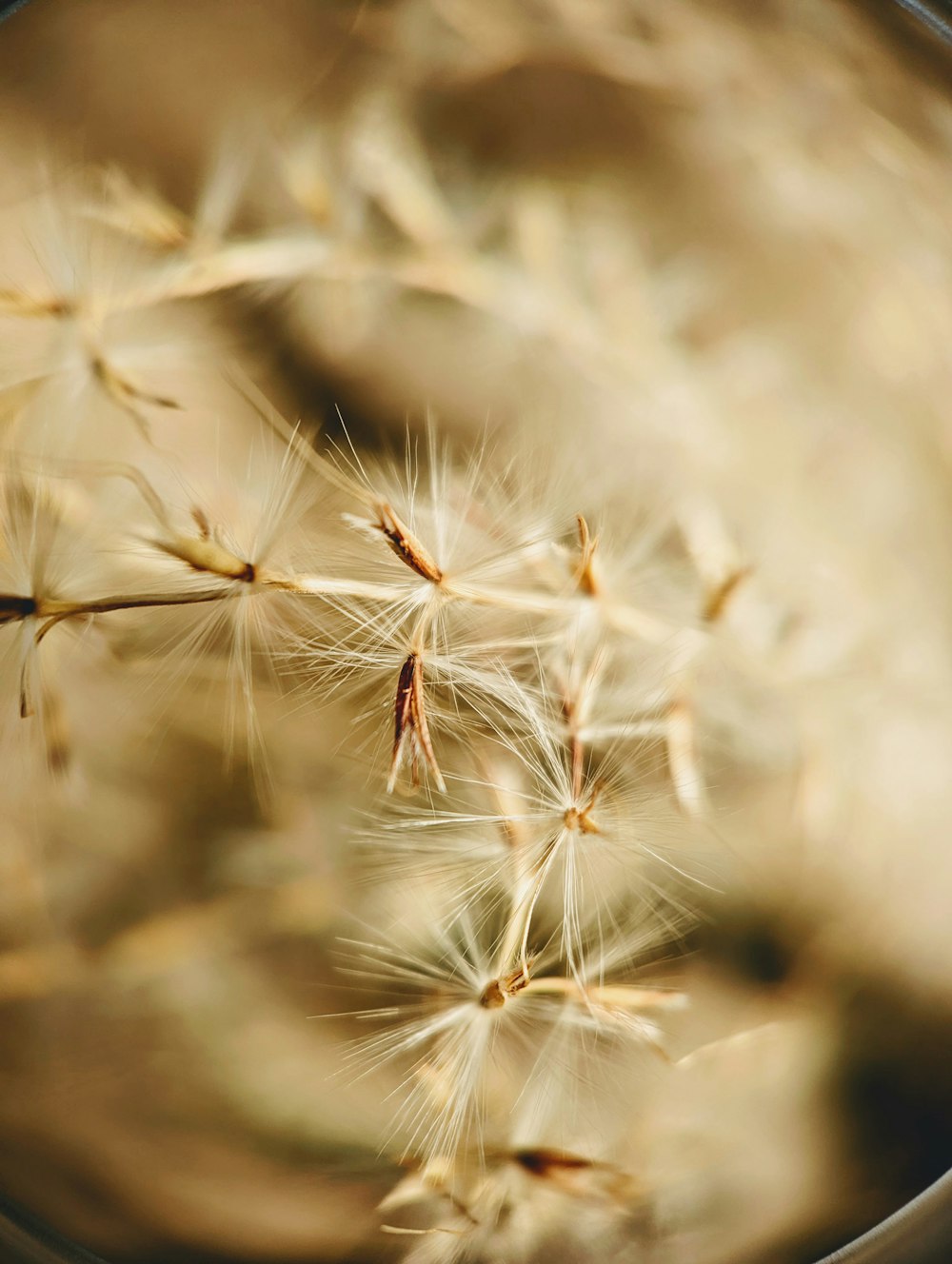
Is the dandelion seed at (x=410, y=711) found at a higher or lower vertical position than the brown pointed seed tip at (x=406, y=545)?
lower

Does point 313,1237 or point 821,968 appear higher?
Result: point 821,968

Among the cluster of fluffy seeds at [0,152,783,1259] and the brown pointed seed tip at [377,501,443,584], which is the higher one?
the brown pointed seed tip at [377,501,443,584]

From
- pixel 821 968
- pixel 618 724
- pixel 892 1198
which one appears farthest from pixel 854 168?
pixel 892 1198

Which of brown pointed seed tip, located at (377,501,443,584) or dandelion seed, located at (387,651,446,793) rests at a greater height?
brown pointed seed tip, located at (377,501,443,584)

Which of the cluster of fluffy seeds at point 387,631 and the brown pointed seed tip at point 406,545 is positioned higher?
the brown pointed seed tip at point 406,545

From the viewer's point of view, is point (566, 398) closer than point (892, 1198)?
Yes

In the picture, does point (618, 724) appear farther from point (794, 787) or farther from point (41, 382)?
point (41, 382)

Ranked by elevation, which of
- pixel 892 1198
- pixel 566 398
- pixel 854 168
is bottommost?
pixel 892 1198
